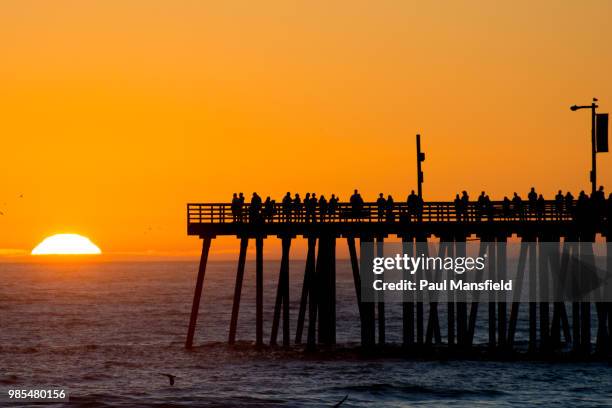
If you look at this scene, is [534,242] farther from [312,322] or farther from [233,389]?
[233,389]

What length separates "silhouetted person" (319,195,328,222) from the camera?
5059 centimetres

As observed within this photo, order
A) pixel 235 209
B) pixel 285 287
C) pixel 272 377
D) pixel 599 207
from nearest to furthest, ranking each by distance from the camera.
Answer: pixel 272 377, pixel 599 207, pixel 235 209, pixel 285 287

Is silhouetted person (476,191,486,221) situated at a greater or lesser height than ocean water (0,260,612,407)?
greater

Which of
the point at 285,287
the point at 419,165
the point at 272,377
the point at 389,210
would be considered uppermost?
the point at 419,165

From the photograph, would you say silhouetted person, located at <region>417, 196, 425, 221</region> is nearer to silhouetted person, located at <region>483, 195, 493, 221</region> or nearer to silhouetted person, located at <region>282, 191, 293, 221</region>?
silhouetted person, located at <region>483, 195, 493, 221</region>

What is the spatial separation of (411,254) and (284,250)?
4.85m

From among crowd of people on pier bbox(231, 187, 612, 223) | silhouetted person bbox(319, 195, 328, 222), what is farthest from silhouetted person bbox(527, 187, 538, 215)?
silhouetted person bbox(319, 195, 328, 222)

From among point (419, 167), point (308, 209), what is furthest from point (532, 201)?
point (308, 209)

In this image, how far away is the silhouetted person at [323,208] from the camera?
5059 centimetres

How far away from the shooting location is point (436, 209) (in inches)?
1970

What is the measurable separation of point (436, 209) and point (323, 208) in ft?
14.0

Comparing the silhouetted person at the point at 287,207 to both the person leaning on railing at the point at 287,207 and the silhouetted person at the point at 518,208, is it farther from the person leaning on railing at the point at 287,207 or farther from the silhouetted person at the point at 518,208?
the silhouetted person at the point at 518,208

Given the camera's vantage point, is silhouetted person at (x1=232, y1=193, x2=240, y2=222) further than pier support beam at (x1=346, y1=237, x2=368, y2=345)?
No

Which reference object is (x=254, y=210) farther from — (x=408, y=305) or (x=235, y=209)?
(x=408, y=305)
